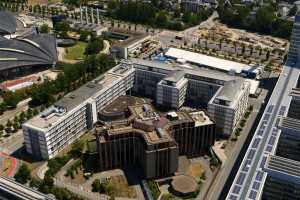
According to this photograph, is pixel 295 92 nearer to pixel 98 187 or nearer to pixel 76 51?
pixel 98 187

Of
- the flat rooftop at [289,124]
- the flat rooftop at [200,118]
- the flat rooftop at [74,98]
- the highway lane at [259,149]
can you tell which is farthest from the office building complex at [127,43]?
the flat rooftop at [289,124]

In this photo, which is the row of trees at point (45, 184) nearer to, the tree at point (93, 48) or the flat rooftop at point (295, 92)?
the flat rooftop at point (295, 92)

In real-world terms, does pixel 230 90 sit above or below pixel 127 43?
below

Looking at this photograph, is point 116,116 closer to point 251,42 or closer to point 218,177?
point 218,177

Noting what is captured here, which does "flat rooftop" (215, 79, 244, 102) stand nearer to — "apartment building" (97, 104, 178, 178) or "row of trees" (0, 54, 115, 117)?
"apartment building" (97, 104, 178, 178)

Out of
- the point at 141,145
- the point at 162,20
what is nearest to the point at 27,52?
Result: the point at 141,145
